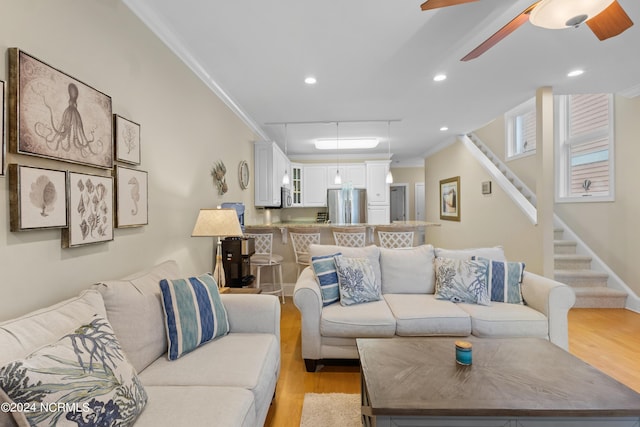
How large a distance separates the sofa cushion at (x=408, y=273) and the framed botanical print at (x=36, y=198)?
246cm

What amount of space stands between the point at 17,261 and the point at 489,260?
3.16 metres

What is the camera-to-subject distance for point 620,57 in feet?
9.34

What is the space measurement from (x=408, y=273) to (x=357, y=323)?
854 millimetres

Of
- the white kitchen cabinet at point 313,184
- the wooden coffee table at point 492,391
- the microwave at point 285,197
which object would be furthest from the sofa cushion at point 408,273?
the white kitchen cabinet at point 313,184

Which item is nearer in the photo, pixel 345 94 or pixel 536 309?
pixel 536 309

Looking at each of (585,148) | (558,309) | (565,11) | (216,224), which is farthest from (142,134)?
(585,148)

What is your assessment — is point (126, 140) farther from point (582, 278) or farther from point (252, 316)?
point (582, 278)

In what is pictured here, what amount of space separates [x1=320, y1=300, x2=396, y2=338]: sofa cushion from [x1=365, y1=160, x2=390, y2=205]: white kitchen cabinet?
4.72m

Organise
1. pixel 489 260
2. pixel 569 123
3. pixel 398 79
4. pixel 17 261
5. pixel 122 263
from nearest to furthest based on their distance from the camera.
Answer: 1. pixel 17 261
2. pixel 122 263
3. pixel 489 260
4. pixel 398 79
5. pixel 569 123

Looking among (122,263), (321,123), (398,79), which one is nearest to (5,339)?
(122,263)

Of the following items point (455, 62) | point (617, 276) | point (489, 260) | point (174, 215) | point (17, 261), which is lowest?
point (617, 276)

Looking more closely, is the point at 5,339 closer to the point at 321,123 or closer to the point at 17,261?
the point at 17,261

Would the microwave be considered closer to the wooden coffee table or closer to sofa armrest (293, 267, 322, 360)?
sofa armrest (293, 267, 322, 360)

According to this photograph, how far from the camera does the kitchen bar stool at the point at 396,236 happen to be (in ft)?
13.1
